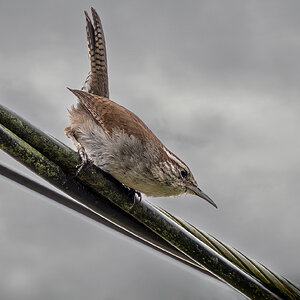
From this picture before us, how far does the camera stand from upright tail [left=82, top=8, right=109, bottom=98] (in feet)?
13.4

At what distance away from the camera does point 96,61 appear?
13.5 feet

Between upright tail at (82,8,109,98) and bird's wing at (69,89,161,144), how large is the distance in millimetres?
499

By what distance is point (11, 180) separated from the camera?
6.51 feet

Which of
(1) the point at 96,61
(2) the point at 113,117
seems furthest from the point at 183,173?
(1) the point at 96,61

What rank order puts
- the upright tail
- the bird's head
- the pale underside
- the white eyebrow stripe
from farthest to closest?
the upright tail
the white eyebrow stripe
the bird's head
the pale underside

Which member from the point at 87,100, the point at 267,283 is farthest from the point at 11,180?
the point at 87,100

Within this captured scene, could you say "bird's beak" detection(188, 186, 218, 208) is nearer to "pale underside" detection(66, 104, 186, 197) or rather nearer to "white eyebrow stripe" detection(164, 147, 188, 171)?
"pale underside" detection(66, 104, 186, 197)

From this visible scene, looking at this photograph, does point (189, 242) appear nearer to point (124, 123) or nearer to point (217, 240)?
point (217, 240)

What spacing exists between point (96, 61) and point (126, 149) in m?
1.37

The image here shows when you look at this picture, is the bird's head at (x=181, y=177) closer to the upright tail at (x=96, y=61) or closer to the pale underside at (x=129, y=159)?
the pale underside at (x=129, y=159)

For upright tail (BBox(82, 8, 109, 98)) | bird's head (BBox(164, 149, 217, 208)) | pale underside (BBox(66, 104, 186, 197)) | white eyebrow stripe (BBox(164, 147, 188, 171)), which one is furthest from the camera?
upright tail (BBox(82, 8, 109, 98))

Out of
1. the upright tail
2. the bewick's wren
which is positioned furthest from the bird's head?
the upright tail

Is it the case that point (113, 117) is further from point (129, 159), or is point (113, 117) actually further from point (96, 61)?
point (96, 61)

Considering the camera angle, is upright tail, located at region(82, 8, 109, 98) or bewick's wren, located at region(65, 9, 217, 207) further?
upright tail, located at region(82, 8, 109, 98)
